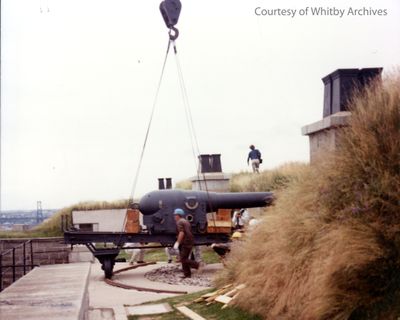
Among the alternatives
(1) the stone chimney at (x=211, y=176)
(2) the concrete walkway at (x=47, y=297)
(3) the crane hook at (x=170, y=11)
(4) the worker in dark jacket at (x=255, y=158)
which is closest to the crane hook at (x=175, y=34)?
(3) the crane hook at (x=170, y=11)

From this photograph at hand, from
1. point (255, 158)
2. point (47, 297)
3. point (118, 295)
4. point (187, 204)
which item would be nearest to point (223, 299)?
point (47, 297)

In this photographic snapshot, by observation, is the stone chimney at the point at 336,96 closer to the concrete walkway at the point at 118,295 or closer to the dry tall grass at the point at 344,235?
the dry tall grass at the point at 344,235

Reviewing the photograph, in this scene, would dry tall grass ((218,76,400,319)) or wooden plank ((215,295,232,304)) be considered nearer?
dry tall grass ((218,76,400,319))

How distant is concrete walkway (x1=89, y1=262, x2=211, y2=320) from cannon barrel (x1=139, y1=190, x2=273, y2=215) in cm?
150

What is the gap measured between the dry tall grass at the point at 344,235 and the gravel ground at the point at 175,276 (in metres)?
4.05

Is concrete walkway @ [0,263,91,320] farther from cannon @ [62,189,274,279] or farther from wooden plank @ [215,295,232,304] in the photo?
cannon @ [62,189,274,279]

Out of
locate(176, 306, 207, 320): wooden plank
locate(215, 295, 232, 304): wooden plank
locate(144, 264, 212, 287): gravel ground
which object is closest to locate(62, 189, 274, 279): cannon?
locate(144, 264, 212, 287): gravel ground

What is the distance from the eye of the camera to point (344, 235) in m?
4.75

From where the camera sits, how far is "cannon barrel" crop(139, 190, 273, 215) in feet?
41.5

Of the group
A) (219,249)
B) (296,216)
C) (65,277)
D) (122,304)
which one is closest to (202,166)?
(219,249)

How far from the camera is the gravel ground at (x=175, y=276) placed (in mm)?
10627

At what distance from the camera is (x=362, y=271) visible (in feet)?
15.1

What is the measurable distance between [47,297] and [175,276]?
6.22m

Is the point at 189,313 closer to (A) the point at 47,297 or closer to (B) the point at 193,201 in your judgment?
(A) the point at 47,297
